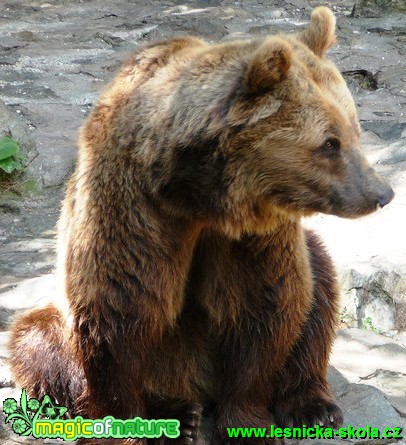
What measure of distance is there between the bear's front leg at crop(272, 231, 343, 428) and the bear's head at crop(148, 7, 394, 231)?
3.08 feet

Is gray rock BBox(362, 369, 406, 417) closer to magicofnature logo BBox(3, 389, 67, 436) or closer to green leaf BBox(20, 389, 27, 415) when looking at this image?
magicofnature logo BBox(3, 389, 67, 436)

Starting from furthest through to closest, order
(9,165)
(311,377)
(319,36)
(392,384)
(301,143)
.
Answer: (9,165) < (392,384) < (311,377) < (319,36) < (301,143)

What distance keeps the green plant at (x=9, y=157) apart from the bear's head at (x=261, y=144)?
4612 millimetres

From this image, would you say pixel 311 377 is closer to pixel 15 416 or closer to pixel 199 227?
pixel 199 227

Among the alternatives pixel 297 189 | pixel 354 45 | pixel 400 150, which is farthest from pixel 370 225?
pixel 354 45

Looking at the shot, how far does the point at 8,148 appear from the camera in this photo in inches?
328

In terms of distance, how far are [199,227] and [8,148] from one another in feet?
15.3

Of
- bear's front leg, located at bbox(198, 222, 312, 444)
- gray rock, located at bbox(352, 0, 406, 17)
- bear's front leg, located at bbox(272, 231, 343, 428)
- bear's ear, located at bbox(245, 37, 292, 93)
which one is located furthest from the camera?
gray rock, located at bbox(352, 0, 406, 17)

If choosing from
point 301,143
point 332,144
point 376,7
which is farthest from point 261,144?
point 376,7

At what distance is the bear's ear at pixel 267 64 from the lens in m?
3.74

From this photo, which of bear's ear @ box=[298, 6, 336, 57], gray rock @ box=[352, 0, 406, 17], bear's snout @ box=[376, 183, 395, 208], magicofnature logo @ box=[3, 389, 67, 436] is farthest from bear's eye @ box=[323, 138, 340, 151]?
gray rock @ box=[352, 0, 406, 17]

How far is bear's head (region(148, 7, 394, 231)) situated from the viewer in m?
3.84

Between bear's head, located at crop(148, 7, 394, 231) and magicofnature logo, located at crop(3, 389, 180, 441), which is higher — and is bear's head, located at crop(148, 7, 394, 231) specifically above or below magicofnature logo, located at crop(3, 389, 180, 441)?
above

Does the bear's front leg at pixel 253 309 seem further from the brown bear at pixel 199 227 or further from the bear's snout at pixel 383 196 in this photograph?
the bear's snout at pixel 383 196
